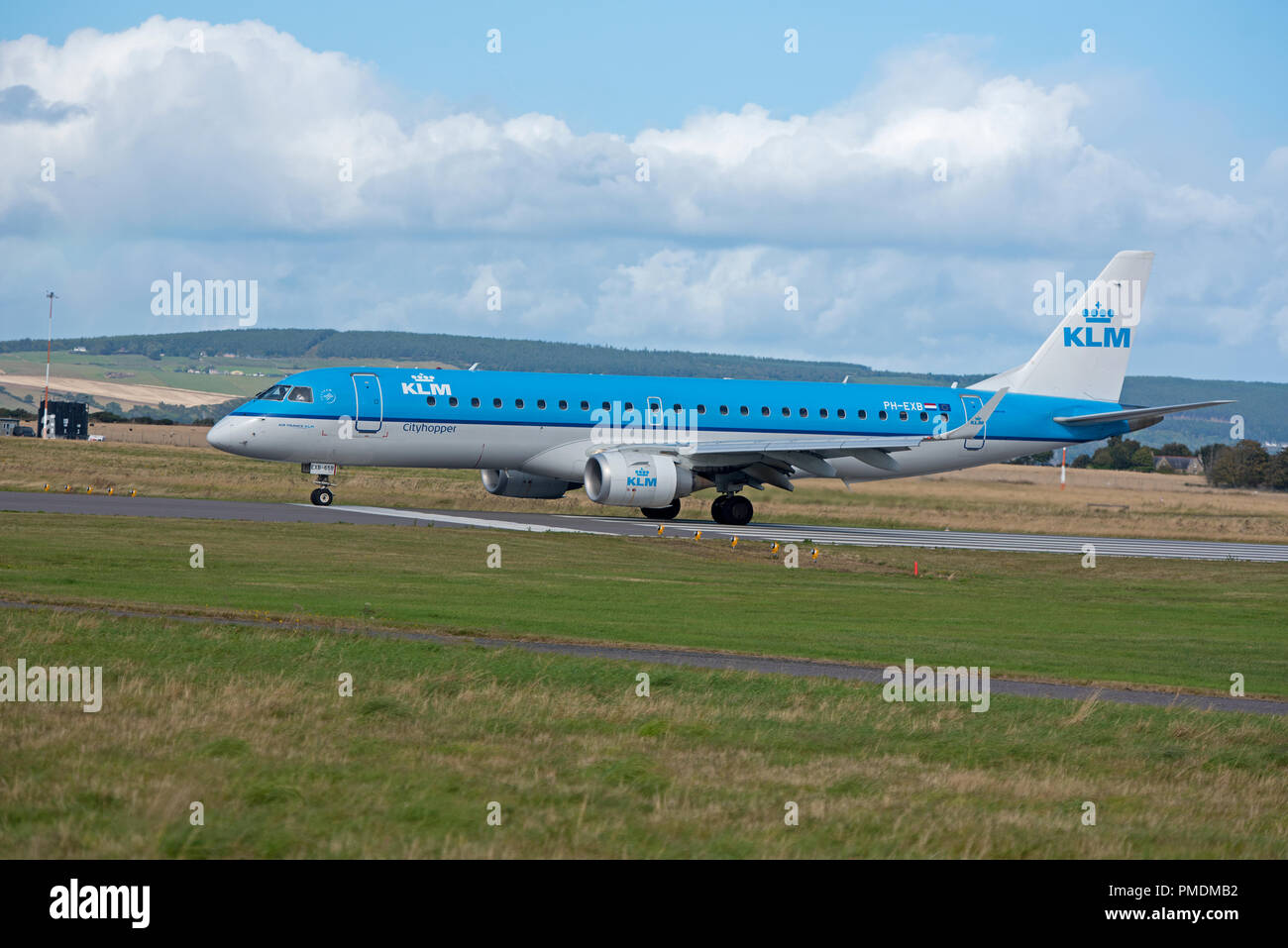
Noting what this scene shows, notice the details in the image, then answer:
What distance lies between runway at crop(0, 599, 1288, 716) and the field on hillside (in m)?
29.3

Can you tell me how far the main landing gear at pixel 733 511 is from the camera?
4597 centimetres

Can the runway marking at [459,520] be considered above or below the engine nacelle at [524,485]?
below

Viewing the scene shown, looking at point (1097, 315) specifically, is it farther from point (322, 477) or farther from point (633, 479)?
point (322, 477)

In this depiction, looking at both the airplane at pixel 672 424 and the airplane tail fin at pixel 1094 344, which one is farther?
the airplane tail fin at pixel 1094 344

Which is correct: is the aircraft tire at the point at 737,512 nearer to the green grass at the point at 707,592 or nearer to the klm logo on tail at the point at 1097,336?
the green grass at the point at 707,592

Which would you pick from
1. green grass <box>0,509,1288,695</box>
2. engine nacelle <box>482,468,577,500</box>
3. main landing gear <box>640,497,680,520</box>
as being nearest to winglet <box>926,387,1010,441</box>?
green grass <box>0,509,1288,695</box>

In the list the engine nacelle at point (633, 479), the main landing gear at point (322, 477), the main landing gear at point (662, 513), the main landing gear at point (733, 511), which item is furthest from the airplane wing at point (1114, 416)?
the main landing gear at point (322, 477)

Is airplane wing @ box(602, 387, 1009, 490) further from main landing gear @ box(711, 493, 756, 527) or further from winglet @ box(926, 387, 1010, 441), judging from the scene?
main landing gear @ box(711, 493, 756, 527)

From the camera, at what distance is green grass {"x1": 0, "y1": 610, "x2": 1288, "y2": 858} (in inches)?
388

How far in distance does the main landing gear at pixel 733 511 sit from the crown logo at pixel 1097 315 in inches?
632

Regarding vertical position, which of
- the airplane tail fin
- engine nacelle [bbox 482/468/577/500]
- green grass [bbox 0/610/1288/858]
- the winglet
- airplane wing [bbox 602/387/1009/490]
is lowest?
green grass [bbox 0/610/1288/858]

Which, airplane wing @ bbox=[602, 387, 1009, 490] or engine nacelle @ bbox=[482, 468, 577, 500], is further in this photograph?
engine nacelle @ bbox=[482, 468, 577, 500]

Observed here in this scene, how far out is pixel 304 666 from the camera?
626 inches

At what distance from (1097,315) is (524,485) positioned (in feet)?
72.7
